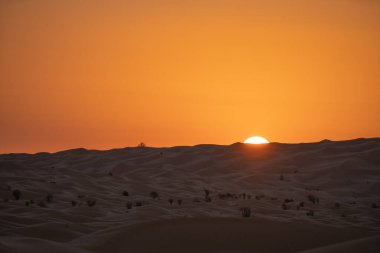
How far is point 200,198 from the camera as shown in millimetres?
13250

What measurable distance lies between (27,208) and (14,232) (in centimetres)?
269

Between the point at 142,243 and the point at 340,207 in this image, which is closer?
the point at 142,243

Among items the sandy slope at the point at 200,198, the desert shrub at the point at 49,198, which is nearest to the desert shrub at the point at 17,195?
the sandy slope at the point at 200,198

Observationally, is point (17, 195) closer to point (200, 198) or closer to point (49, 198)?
point (49, 198)

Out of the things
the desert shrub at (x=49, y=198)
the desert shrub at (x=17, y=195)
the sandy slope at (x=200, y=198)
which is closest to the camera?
the sandy slope at (x=200, y=198)

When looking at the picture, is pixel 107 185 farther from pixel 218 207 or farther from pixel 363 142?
pixel 363 142

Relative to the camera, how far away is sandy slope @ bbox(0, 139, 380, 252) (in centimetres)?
730

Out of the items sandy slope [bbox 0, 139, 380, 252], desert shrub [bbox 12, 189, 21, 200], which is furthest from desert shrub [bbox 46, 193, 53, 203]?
desert shrub [bbox 12, 189, 21, 200]

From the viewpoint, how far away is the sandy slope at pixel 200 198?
7.30 meters

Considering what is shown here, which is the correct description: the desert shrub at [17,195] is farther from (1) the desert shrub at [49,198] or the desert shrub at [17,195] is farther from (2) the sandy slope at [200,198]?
(1) the desert shrub at [49,198]

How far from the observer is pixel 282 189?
1625cm

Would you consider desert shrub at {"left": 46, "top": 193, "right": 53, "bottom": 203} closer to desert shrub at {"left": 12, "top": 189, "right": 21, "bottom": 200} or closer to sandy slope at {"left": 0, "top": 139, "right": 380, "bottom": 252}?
sandy slope at {"left": 0, "top": 139, "right": 380, "bottom": 252}

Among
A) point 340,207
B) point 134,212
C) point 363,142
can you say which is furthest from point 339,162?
point 134,212

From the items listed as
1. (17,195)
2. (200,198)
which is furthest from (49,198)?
(200,198)
